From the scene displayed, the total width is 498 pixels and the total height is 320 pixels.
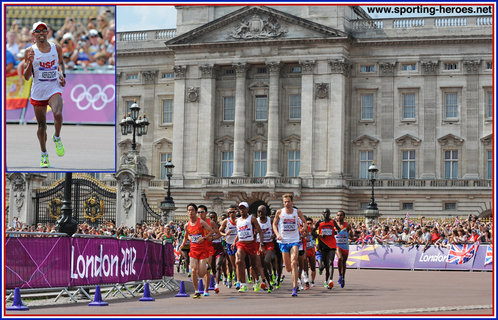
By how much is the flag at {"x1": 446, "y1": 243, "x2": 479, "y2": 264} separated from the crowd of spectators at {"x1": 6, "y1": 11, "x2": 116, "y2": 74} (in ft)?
70.1

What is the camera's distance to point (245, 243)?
77.8 ft

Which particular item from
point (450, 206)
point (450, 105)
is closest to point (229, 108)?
point (450, 105)

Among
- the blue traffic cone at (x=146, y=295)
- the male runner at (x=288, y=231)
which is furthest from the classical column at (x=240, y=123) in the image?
the blue traffic cone at (x=146, y=295)

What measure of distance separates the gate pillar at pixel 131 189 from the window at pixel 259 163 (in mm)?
21788

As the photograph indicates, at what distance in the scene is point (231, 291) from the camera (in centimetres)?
2423

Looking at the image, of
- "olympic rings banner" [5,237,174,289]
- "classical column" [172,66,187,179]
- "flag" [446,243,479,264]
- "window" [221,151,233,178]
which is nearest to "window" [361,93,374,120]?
"window" [221,151,233,178]

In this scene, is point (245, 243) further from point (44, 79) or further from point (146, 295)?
point (44, 79)

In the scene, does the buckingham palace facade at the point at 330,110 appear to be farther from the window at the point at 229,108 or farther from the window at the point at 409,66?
the window at the point at 409,66

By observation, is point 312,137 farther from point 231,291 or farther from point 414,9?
point 231,291

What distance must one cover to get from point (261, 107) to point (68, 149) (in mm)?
50916

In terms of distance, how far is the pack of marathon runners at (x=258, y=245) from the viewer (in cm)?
2241

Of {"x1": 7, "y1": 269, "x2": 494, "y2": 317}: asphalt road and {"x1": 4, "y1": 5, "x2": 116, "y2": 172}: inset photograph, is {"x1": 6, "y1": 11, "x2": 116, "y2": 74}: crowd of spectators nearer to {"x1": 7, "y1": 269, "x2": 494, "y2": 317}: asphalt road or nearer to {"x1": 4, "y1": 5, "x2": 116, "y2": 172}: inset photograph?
{"x1": 4, "y1": 5, "x2": 116, "y2": 172}: inset photograph

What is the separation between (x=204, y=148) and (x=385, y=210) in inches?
480

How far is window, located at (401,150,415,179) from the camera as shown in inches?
2702
